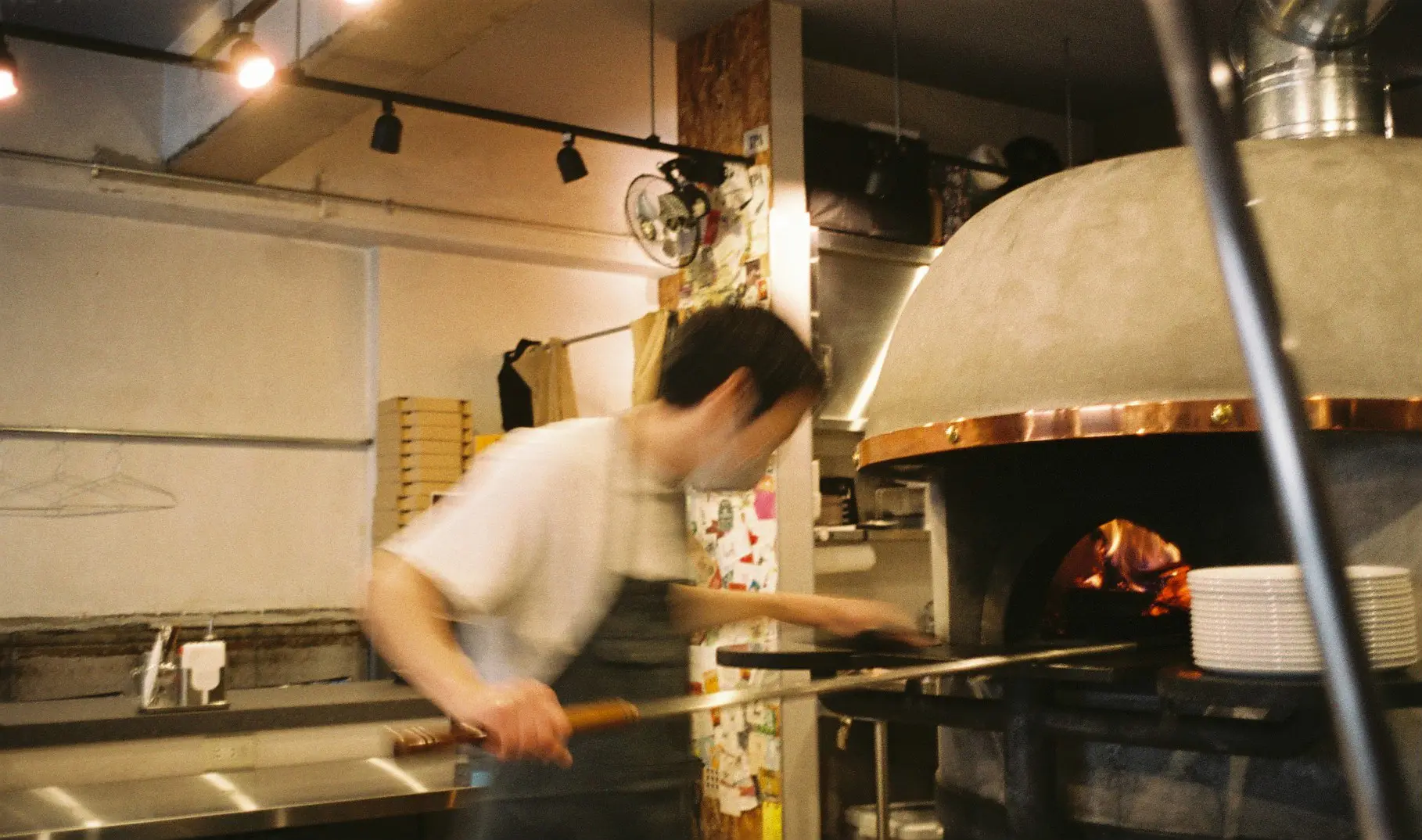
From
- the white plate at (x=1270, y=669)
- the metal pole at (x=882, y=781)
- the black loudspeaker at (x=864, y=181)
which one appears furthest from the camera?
the black loudspeaker at (x=864, y=181)

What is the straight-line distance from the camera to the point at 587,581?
1.90m

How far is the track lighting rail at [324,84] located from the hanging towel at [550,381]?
5.18 feet

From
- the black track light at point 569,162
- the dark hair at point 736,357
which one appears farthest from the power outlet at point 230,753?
the dark hair at point 736,357

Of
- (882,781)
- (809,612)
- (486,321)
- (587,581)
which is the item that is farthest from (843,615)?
(486,321)

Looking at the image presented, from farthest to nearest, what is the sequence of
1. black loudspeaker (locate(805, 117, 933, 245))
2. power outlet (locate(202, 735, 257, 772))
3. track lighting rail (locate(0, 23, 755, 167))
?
black loudspeaker (locate(805, 117, 933, 245)) → power outlet (locate(202, 735, 257, 772)) → track lighting rail (locate(0, 23, 755, 167))

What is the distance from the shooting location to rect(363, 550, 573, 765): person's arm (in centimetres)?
160

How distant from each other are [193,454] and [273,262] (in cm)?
103

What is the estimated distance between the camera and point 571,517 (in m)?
1.89

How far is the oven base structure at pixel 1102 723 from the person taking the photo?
242 cm

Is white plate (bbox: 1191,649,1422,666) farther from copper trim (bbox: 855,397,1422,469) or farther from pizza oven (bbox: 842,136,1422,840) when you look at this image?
copper trim (bbox: 855,397,1422,469)

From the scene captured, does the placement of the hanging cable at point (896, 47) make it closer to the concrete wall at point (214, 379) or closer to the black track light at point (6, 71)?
the concrete wall at point (214, 379)

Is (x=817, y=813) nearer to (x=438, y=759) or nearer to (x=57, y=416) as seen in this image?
(x=438, y=759)

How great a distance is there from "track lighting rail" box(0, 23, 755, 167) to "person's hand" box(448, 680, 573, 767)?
3301 mm

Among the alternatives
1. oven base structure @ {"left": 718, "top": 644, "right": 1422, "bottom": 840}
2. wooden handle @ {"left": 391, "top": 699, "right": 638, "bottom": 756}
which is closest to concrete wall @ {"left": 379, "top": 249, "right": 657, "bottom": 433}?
oven base structure @ {"left": 718, "top": 644, "right": 1422, "bottom": 840}
